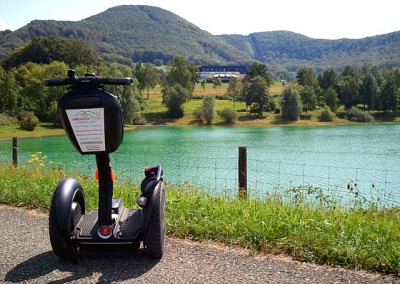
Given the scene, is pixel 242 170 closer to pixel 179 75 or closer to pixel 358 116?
pixel 358 116

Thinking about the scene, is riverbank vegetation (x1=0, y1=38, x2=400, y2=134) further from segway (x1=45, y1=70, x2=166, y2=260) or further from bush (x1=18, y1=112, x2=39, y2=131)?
segway (x1=45, y1=70, x2=166, y2=260)

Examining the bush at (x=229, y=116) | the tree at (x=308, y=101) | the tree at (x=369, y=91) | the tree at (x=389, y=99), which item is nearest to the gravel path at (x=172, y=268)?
the bush at (x=229, y=116)

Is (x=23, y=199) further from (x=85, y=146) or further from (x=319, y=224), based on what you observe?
(x=319, y=224)

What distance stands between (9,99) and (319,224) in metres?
72.4

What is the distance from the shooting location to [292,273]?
4.13 meters

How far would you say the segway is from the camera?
4086 millimetres

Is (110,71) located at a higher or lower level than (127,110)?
higher

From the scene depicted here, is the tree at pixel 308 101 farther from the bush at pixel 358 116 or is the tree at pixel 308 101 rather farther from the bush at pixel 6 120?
the bush at pixel 6 120

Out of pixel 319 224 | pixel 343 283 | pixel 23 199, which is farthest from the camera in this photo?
pixel 23 199

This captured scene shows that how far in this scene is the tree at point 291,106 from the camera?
81.5 metres

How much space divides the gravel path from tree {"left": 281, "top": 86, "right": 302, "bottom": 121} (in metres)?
78.8

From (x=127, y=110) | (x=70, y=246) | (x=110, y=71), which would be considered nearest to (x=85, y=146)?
(x=70, y=246)

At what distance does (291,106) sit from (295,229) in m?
79.1

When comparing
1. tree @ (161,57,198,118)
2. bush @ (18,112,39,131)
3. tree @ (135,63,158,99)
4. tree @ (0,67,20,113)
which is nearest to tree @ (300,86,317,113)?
tree @ (161,57,198,118)
